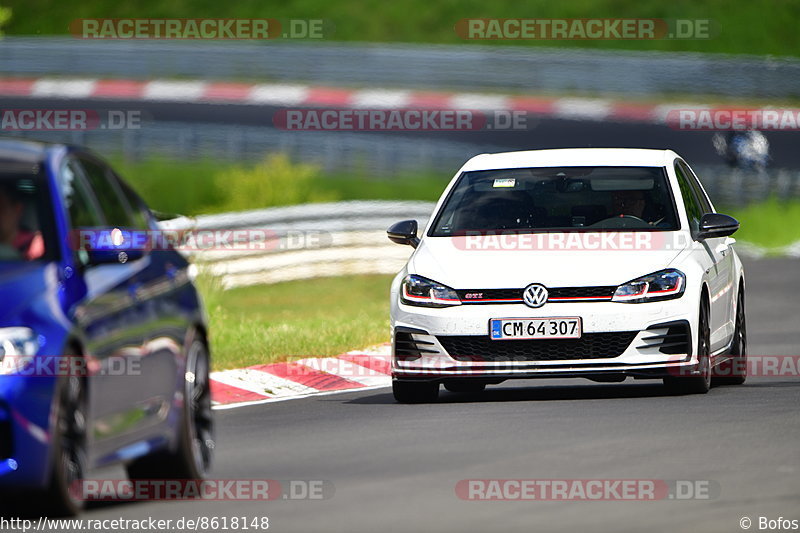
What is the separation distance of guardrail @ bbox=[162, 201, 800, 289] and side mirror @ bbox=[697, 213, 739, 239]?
9.97 metres

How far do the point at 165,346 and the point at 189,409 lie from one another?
0.44 metres

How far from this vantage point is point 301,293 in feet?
80.2

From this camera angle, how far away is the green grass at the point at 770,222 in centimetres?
2983

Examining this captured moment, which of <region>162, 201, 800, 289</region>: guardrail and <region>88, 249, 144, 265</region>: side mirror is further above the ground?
<region>88, 249, 144, 265</region>: side mirror

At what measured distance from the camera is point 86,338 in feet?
24.8

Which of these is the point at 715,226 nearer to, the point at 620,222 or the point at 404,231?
the point at 620,222

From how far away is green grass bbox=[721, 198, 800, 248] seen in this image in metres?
29.8

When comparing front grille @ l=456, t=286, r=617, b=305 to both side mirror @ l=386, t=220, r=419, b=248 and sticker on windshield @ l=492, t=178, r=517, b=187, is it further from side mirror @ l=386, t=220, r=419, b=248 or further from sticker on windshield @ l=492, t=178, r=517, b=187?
sticker on windshield @ l=492, t=178, r=517, b=187

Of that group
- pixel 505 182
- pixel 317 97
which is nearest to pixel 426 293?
pixel 505 182

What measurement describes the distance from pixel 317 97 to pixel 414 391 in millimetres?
25362

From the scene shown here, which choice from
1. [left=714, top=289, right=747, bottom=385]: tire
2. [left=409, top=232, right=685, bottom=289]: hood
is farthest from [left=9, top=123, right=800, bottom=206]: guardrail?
[left=409, top=232, right=685, bottom=289]: hood

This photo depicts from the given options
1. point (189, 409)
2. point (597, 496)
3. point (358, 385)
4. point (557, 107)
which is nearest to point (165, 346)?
point (189, 409)

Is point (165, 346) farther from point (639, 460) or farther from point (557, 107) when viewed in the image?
point (557, 107)

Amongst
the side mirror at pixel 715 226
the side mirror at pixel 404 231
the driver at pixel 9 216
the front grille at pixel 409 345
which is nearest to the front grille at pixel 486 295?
the front grille at pixel 409 345
